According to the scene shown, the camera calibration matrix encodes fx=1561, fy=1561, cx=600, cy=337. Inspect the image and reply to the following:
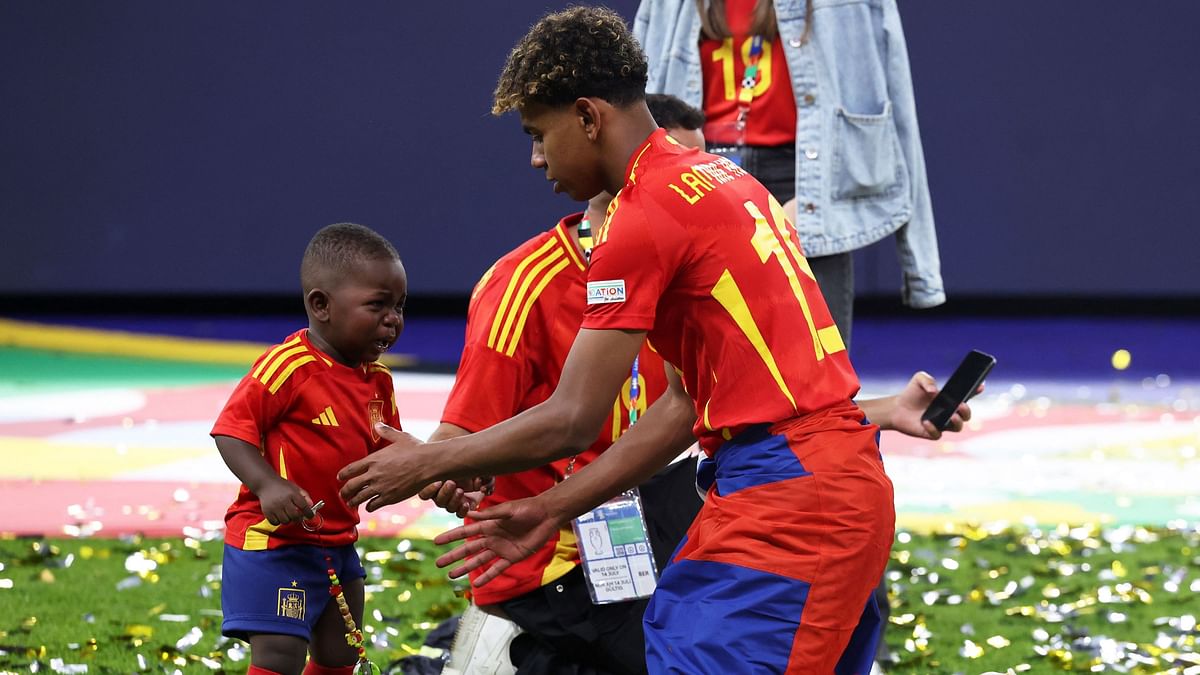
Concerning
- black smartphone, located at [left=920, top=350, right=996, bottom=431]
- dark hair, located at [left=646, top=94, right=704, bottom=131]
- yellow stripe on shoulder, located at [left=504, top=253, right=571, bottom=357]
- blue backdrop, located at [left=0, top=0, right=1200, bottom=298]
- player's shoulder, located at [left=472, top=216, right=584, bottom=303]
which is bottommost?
blue backdrop, located at [left=0, top=0, right=1200, bottom=298]

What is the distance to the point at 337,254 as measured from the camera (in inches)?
149

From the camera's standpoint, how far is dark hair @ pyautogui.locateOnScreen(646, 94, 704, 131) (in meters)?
4.07

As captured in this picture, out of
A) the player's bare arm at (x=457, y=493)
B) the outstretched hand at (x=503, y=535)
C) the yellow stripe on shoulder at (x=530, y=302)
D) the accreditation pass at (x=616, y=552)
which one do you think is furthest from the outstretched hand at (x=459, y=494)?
the yellow stripe on shoulder at (x=530, y=302)

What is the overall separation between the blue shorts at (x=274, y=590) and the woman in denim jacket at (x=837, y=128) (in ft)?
5.45

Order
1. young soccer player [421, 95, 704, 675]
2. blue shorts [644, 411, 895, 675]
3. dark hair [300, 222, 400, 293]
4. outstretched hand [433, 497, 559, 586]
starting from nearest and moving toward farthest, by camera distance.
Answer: blue shorts [644, 411, 895, 675] < outstretched hand [433, 497, 559, 586] < young soccer player [421, 95, 704, 675] < dark hair [300, 222, 400, 293]

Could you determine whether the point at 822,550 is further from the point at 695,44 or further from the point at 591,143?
the point at 695,44

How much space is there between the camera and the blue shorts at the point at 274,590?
11.9ft

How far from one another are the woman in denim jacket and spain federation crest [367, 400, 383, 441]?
134cm

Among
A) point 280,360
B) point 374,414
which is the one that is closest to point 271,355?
point 280,360

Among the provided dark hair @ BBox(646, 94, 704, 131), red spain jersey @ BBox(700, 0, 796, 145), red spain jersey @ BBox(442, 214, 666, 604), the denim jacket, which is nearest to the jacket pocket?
the denim jacket

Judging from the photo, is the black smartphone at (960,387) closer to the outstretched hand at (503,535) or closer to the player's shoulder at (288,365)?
the outstretched hand at (503,535)

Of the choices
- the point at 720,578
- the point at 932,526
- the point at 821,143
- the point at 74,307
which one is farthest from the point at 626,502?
the point at 74,307

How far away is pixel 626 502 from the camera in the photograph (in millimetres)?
3479

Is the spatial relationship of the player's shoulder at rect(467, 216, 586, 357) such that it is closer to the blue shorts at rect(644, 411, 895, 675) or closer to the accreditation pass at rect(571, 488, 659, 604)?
the accreditation pass at rect(571, 488, 659, 604)
